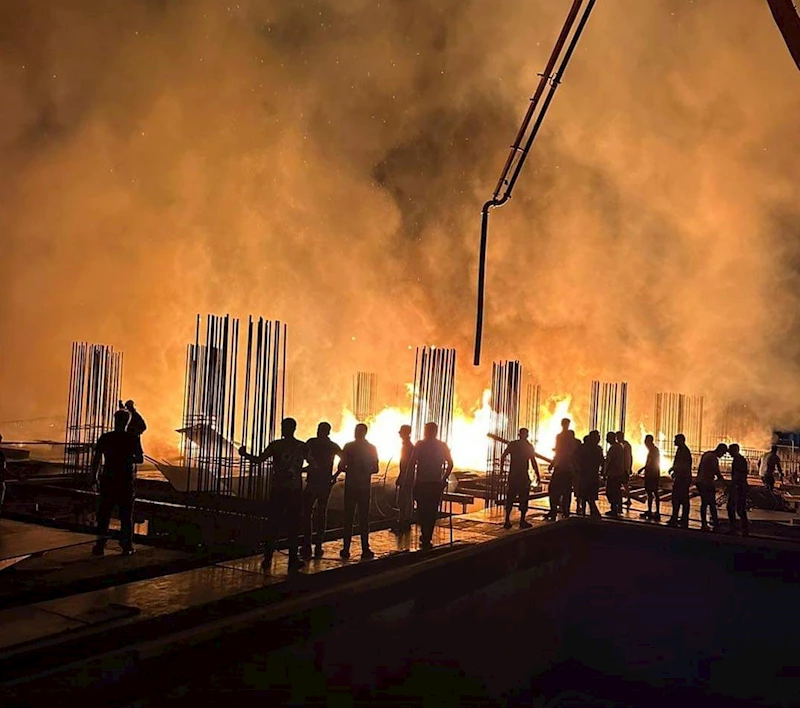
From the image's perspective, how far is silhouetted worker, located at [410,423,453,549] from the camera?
7.96 meters

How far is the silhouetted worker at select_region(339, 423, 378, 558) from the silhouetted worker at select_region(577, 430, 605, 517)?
422 centimetres

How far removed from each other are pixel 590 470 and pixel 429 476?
136 inches

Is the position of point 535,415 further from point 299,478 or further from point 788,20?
point 299,478

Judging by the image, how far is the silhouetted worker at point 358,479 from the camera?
24.3 ft

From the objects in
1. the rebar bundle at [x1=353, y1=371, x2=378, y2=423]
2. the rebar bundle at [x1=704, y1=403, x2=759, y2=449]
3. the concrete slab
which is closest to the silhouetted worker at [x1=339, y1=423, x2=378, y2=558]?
the concrete slab

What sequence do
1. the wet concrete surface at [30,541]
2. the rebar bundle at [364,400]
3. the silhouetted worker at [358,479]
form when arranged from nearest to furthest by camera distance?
the wet concrete surface at [30,541], the silhouetted worker at [358,479], the rebar bundle at [364,400]

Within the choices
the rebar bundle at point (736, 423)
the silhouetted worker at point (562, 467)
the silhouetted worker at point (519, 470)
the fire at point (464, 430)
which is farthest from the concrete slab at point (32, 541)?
the rebar bundle at point (736, 423)

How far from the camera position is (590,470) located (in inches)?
408

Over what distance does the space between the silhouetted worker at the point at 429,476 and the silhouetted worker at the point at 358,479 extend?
28.1 inches

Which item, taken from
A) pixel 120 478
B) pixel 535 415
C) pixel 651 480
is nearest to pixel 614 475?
pixel 651 480

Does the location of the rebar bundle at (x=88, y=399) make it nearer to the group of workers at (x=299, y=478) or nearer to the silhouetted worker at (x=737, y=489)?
the group of workers at (x=299, y=478)

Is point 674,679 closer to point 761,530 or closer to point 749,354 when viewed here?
point 761,530

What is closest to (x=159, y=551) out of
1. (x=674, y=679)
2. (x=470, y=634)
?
(x=470, y=634)

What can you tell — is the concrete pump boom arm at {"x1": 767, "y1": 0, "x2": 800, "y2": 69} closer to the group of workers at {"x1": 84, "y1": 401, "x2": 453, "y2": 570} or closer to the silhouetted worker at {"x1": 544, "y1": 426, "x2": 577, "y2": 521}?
the silhouetted worker at {"x1": 544, "y1": 426, "x2": 577, "y2": 521}
